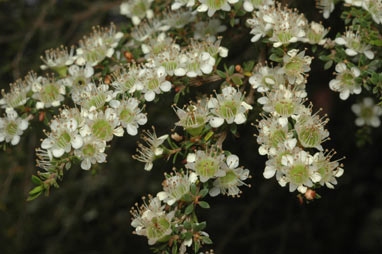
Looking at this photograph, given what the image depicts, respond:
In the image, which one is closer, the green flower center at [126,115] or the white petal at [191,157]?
the white petal at [191,157]

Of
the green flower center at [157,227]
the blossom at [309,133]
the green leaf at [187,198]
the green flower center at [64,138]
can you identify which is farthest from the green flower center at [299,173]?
the green flower center at [64,138]

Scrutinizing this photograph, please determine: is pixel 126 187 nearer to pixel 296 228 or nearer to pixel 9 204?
pixel 9 204

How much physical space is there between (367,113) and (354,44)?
0.63m

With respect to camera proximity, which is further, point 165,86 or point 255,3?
point 255,3

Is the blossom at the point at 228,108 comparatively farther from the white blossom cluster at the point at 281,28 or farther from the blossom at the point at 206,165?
the white blossom cluster at the point at 281,28

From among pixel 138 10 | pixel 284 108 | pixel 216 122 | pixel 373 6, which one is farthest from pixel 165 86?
pixel 373 6

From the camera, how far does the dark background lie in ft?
11.5

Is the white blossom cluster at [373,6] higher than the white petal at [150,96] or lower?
higher

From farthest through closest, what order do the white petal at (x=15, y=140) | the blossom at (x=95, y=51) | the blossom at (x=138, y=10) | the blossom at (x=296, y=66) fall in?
the blossom at (x=138, y=10) < the blossom at (x=95, y=51) < the white petal at (x=15, y=140) < the blossom at (x=296, y=66)

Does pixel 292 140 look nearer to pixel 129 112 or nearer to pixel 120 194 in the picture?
pixel 129 112

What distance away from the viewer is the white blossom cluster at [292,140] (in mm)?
1895

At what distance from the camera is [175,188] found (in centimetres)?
198

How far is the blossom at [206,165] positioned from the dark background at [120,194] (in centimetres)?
125

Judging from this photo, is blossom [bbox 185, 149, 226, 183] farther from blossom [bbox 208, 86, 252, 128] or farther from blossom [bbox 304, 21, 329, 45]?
blossom [bbox 304, 21, 329, 45]
